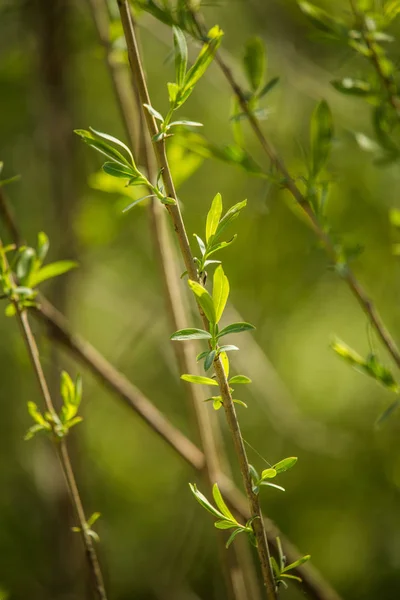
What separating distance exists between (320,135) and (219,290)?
209 millimetres

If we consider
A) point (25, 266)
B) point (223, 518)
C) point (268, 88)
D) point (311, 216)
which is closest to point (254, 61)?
point (268, 88)

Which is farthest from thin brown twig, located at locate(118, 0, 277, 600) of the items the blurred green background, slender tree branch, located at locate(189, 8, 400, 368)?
the blurred green background

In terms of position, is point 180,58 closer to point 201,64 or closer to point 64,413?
point 201,64

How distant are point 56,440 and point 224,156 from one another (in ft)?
0.83

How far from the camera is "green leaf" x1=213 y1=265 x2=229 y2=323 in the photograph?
31cm

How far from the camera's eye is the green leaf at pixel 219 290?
0.31m

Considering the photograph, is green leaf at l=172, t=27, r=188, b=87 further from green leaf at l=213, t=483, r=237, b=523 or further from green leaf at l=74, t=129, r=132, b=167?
green leaf at l=213, t=483, r=237, b=523

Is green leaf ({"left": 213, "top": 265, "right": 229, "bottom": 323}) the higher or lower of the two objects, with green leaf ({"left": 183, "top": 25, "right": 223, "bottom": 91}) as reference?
lower

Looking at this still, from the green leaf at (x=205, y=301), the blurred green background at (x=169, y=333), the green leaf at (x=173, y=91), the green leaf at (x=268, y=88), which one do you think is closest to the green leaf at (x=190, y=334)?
the green leaf at (x=205, y=301)

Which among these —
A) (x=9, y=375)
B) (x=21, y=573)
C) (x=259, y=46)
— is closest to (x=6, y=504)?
(x=21, y=573)

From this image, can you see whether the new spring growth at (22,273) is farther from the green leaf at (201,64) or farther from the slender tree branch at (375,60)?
the slender tree branch at (375,60)

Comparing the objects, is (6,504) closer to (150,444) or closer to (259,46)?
(150,444)

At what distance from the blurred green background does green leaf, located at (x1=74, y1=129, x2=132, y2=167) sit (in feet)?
1.52

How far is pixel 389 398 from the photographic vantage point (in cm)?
142
